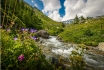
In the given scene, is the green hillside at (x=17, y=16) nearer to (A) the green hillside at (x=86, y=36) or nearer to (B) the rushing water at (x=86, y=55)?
(B) the rushing water at (x=86, y=55)

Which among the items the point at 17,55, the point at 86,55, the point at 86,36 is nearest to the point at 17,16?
the point at 86,55

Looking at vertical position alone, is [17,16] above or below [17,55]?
above

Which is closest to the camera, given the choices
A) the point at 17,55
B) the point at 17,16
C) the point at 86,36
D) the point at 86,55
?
the point at 17,55

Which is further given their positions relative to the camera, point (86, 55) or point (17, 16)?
point (17, 16)

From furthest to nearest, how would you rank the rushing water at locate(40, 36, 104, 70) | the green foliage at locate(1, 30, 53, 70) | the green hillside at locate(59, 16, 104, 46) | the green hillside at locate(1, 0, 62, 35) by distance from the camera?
the green hillside at locate(59, 16, 104, 46)
the rushing water at locate(40, 36, 104, 70)
the green foliage at locate(1, 30, 53, 70)
the green hillside at locate(1, 0, 62, 35)

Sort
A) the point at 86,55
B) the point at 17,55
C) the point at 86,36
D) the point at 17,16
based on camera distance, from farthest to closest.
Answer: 1. the point at 86,36
2. the point at 17,16
3. the point at 86,55
4. the point at 17,55

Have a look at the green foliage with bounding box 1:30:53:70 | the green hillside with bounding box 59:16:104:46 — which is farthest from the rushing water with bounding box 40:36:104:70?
the green hillside with bounding box 59:16:104:46

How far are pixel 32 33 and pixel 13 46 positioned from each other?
94cm

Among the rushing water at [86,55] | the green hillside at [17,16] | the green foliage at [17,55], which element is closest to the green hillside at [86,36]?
the rushing water at [86,55]

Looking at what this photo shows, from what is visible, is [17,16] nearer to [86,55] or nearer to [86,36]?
[86,55]

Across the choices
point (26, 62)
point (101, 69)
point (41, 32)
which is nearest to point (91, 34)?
point (41, 32)

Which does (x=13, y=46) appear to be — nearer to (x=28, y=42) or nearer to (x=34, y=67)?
(x=28, y=42)

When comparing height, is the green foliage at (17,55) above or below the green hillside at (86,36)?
below

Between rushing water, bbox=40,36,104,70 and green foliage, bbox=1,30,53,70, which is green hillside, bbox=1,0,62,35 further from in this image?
rushing water, bbox=40,36,104,70
